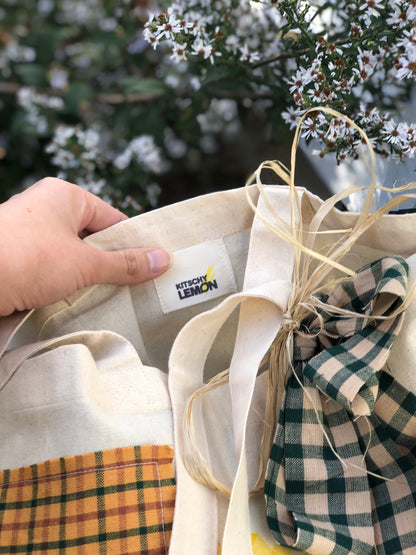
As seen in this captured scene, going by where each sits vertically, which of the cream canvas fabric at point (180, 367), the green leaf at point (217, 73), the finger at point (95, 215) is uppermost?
the green leaf at point (217, 73)

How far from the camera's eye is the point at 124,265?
64 centimetres

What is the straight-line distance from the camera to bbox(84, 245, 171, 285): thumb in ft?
2.09

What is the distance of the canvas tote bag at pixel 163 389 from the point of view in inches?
21.5

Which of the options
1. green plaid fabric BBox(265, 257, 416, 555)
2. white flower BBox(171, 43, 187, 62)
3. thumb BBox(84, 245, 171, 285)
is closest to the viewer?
green plaid fabric BBox(265, 257, 416, 555)

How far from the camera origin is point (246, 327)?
0.60 metres

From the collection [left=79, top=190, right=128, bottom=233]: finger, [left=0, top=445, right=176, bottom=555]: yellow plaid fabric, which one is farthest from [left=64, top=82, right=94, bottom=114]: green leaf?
[left=0, top=445, right=176, bottom=555]: yellow plaid fabric

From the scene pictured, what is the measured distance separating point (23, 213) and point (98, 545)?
36 centimetres

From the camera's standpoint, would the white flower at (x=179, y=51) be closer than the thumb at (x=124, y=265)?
No

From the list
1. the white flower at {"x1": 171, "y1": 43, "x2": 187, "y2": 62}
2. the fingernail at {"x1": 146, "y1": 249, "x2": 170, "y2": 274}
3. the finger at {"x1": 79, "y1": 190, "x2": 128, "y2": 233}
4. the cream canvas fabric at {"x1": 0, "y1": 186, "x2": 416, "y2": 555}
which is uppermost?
the white flower at {"x1": 171, "y1": 43, "x2": 187, "y2": 62}

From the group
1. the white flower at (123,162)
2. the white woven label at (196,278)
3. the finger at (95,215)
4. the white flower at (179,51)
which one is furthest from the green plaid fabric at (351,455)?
the white flower at (123,162)

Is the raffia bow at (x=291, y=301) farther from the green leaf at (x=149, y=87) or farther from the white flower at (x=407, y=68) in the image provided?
the green leaf at (x=149, y=87)

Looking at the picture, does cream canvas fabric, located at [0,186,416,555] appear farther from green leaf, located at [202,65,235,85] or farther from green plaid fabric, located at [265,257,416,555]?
green leaf, located at [202,65,235,85]

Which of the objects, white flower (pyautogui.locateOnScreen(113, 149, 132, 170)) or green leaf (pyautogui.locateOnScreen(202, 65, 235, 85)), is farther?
white flower (pyautogui.locateOnScreen(113, 149, 132, 170))

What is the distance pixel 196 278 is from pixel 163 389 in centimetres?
15
